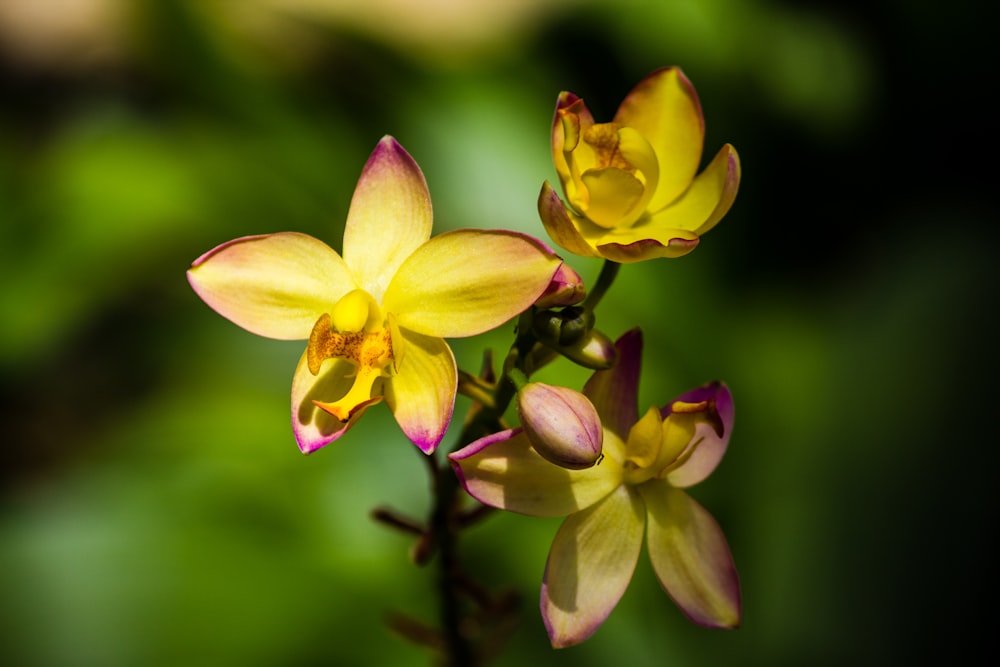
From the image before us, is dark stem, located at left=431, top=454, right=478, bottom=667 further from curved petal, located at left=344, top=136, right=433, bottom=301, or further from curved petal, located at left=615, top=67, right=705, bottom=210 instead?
curved petal, located at left=615, top=67, right=705, bottom=210

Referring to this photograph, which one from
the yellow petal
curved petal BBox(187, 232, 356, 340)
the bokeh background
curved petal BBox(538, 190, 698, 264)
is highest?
curved petal BBox(538, 190, 698, 264)

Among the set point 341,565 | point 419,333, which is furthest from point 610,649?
point 419,333

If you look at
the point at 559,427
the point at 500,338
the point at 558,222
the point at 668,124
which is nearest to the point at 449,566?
the point at 559,427

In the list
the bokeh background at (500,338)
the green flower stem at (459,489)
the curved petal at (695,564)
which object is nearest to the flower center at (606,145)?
the green flower stem at (459,489)

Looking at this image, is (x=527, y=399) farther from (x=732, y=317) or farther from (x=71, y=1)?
(x=71, y=1)

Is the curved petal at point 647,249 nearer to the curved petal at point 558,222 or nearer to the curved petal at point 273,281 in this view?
the curved petal at point 558,222

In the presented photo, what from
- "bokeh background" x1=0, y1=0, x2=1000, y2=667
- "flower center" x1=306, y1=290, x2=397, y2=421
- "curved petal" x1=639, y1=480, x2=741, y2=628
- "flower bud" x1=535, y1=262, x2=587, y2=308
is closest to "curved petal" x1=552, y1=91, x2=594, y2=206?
"flower bud" x1=535, y1=262, x2=587, y2=308

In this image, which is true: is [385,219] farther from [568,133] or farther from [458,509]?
[458,509]
